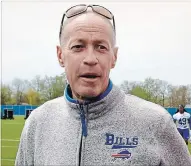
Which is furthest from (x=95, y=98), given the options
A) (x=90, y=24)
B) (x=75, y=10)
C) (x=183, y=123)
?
(x=183, y=123)

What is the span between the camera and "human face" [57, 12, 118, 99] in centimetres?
219

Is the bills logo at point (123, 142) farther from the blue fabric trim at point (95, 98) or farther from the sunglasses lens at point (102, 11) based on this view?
the sunglasses lens at point (102, 11)

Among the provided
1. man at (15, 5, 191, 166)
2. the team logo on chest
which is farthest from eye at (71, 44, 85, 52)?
the team logo on chest

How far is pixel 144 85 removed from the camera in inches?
1799

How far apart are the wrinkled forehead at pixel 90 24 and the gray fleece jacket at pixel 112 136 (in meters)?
0.33

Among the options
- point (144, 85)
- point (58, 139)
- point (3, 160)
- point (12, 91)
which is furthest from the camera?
point (12, 91)

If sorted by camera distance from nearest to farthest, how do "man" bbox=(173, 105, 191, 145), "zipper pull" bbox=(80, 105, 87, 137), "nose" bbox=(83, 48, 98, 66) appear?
"nose" bbox=(83, 48, 98, 66), "zipper pull" bbox=(80, 105, 87, 137), "man" bbox=(173, 105, 191, 145)

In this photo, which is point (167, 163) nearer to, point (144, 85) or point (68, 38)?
point (68, 38)

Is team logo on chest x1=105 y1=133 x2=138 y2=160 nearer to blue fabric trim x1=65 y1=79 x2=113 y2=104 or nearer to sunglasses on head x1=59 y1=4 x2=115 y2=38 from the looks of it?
blue fabric trim x1=65 y1=79 x2=113 y2=104

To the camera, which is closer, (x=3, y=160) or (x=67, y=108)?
(x=67, y=108)

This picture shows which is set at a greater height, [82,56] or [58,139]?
[82,56]

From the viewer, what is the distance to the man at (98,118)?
87.3 inches

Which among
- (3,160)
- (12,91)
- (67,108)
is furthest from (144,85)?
(67,108)

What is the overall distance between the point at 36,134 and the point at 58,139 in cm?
18
